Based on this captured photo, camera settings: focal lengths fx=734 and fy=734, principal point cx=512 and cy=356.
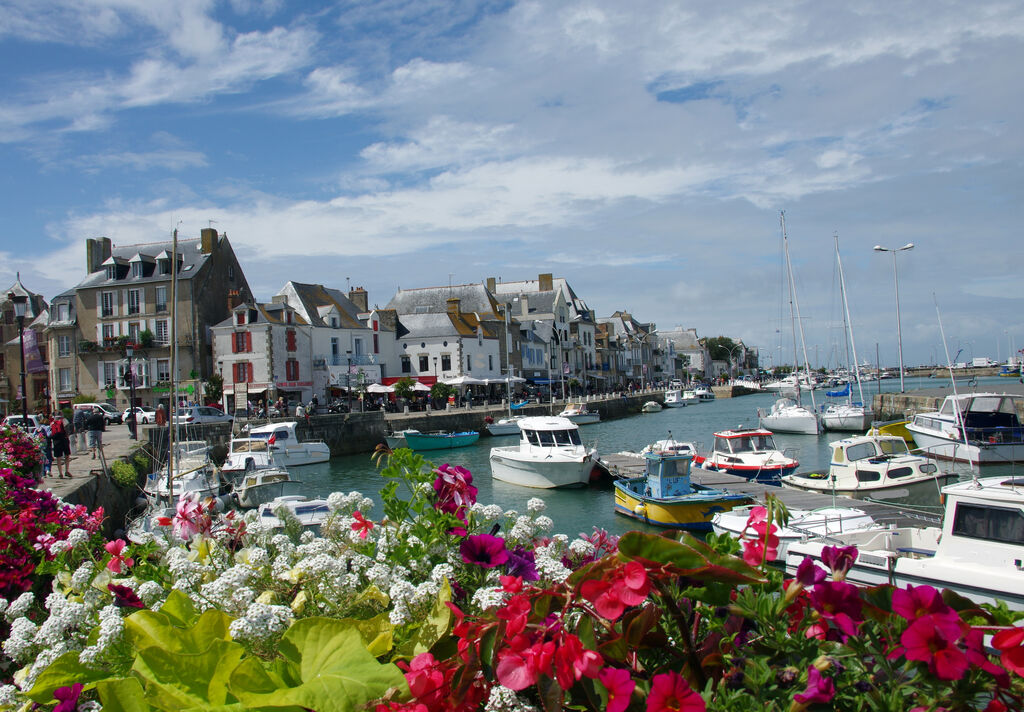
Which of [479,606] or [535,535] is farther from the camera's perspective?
[535,535]

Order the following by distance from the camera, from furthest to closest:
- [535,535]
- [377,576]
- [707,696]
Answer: [535,535] → [377,576] → [707,696]

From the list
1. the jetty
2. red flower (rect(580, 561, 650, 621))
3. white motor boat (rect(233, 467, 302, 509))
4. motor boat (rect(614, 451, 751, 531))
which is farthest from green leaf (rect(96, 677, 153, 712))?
white motor boat (rect(233, 467, 302, 509))

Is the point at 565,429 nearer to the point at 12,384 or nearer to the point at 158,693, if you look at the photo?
the point at 158,693

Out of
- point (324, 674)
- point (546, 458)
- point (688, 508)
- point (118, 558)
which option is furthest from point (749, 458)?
point (324, 674)

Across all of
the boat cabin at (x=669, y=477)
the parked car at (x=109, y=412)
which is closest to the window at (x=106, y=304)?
the parked car at (x=109, y=412)

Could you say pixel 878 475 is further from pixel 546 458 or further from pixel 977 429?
pixel 546 458

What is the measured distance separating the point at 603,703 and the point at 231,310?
156 feet

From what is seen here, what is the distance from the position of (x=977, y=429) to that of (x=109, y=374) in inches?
1798

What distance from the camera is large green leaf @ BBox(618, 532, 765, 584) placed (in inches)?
58.4

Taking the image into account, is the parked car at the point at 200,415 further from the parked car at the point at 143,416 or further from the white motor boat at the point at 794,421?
the white motor boat at the point at 794,421

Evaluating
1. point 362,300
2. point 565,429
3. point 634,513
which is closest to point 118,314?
point 362,300

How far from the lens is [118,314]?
150ft

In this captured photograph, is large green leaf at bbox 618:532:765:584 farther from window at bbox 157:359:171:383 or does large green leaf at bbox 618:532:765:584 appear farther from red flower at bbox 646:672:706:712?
window at bbox 157:359:171:383

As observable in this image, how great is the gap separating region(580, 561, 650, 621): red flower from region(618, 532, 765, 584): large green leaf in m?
0.08
